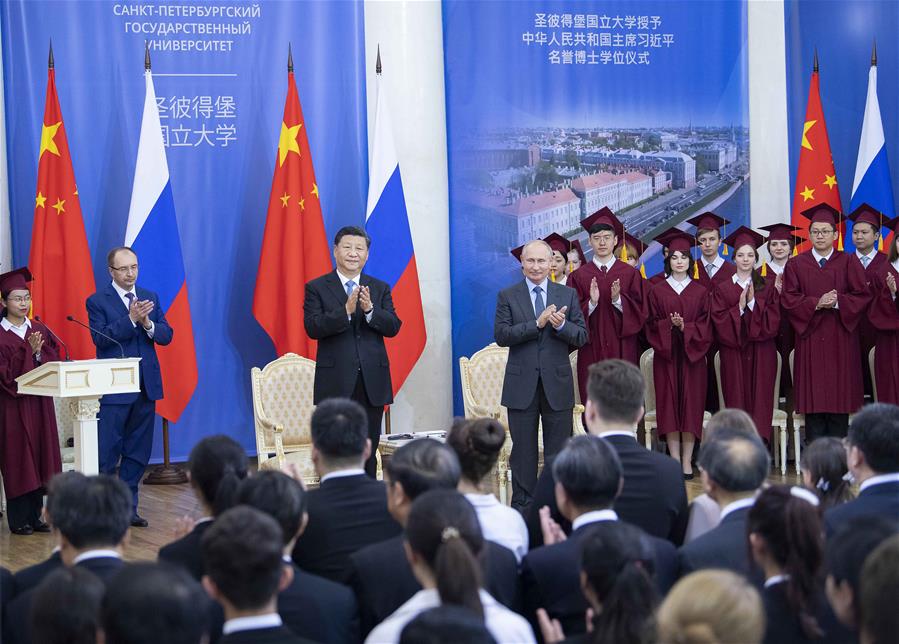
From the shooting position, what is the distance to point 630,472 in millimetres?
3246

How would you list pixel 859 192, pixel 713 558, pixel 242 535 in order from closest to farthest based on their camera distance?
pixel 242 535 → pixel 713 558 → pixel 859 192

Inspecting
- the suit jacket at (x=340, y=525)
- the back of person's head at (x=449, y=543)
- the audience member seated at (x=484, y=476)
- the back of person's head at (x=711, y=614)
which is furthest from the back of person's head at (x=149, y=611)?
the audience member seated at (x=484, y=476)

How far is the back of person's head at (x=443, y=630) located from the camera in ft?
5.91

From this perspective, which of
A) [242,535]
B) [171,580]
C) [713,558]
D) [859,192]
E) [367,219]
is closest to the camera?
[171,580]

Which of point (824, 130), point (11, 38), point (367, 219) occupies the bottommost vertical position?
point (367, 219)

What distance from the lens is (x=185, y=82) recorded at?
7.68 meters

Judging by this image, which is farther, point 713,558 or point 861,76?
point 861,76

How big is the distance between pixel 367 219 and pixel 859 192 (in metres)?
3.82

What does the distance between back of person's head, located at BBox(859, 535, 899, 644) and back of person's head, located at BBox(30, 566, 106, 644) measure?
1312mm

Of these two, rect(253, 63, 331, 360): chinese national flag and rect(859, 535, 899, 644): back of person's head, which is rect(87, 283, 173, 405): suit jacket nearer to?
rect(253, 63, 331, 360): chinese national flag

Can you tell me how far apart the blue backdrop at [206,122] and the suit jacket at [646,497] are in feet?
16.2

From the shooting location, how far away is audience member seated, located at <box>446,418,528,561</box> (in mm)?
2908

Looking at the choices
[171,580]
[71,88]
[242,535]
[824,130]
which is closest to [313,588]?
[242,535]

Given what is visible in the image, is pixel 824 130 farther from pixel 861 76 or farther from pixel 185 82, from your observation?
pixel 185 82
